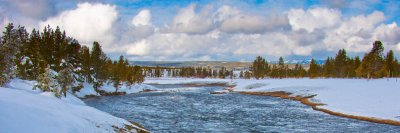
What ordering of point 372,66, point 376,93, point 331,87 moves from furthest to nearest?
1. point 372,66
2. point 331,87
3. point 376,93

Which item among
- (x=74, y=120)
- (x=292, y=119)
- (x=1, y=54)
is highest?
(x=1, y=54)

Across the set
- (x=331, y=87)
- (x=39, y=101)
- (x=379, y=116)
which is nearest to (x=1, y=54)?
(x=39, y=101)

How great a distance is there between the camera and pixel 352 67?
120m

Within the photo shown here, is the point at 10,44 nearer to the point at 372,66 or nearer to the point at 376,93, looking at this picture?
the point at 376,93

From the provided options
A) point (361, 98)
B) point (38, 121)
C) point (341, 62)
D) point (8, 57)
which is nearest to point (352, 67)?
point (341, 62)

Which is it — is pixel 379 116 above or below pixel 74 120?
below

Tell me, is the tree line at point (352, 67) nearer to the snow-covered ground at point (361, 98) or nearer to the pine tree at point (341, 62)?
the pine tree at point (341, 62)

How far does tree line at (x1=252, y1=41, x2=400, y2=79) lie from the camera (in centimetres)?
9006

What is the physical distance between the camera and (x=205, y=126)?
32.3 m

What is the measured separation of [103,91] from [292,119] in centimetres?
5378

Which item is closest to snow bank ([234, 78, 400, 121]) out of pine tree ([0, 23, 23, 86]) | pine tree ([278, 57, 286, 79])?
pine tree ([0, 23, 23, 86])

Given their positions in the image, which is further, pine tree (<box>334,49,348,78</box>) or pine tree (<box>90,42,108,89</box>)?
pine tree (<box>334,49,348,78</box>)

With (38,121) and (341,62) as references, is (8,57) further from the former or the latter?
(341,62)

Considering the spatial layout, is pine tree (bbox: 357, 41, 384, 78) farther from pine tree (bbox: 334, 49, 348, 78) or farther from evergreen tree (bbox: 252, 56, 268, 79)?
evergreen tree (bbox: 252, 56, 268, 79)
